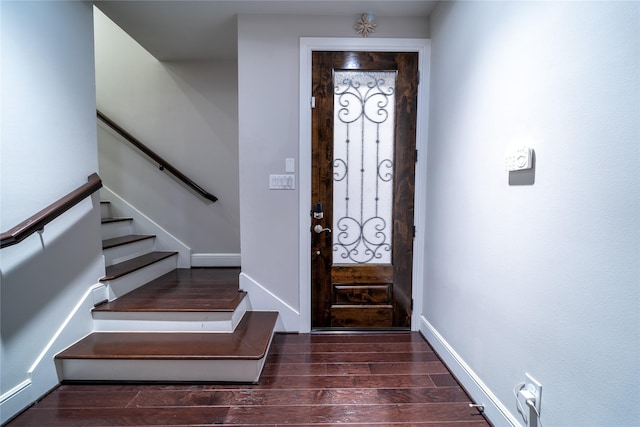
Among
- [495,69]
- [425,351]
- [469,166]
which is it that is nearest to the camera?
[495,69]

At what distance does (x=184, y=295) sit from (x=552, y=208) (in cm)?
229

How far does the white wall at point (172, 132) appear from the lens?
2.95 m

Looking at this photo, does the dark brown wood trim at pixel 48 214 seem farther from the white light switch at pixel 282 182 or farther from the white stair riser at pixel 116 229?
the white light switch at pixel 282 182

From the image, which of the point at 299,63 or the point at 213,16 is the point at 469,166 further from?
the point at 213,16

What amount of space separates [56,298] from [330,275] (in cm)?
174

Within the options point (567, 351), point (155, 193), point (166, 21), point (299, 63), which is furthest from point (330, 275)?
point (166, 21)

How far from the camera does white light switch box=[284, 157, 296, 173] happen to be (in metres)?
2.16

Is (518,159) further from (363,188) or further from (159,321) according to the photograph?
(159,321)

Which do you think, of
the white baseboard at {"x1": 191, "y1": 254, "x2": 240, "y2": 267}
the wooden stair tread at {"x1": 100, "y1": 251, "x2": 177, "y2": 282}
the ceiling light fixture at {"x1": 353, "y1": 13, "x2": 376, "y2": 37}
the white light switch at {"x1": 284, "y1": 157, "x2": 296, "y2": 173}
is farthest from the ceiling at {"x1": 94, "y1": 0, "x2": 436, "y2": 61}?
the white baseboard at {"x1": 191, "y1": 254, "x2": 240, "y2": 267}

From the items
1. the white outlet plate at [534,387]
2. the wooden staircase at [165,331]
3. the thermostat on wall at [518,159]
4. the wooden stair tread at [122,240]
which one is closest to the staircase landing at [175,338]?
the wooden staircase at [165,331]

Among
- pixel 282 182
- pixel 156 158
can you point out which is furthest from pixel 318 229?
pixel 156 158

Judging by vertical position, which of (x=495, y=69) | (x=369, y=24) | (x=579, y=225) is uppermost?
(x=369, y=24)

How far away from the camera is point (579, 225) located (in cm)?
91

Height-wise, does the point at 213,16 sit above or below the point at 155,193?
above
